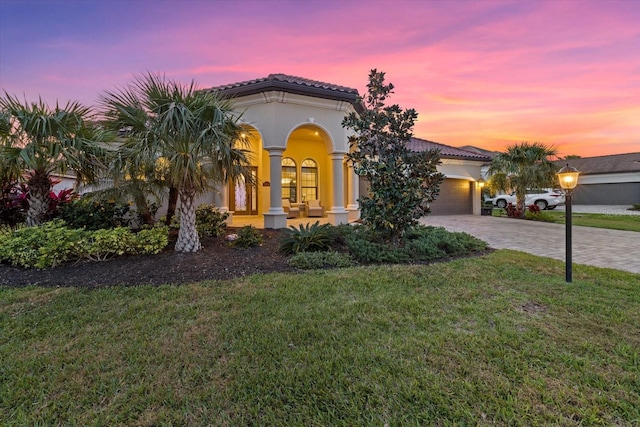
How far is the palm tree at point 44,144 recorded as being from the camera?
19.3ft

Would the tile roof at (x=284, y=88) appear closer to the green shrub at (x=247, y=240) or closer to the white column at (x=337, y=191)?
the white column at (x=337, y=191)

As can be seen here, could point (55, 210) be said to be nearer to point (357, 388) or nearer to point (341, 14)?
point (357, 388)

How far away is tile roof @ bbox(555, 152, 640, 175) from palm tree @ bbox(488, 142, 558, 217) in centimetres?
1374

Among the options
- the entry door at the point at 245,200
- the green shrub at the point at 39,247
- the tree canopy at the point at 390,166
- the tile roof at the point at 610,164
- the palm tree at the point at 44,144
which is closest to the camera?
the green shrub at the point at 39,247

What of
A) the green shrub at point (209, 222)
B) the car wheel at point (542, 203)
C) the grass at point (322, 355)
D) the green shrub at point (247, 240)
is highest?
the car wheel at point (542, 203)

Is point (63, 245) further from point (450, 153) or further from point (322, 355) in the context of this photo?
point (450, 153)

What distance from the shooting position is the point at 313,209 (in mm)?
13906

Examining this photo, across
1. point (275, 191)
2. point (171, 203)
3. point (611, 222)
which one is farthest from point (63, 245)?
point (611, 222)

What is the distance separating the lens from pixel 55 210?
7148 mm

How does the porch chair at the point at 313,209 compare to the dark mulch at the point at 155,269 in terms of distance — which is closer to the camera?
the dark mulch at the point at 155,269

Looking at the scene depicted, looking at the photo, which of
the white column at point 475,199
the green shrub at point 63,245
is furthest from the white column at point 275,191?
the white column at point 475,199

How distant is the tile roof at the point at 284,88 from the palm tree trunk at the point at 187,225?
4.50 meters

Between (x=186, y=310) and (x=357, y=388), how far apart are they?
249cm

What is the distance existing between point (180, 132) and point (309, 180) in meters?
9.61
